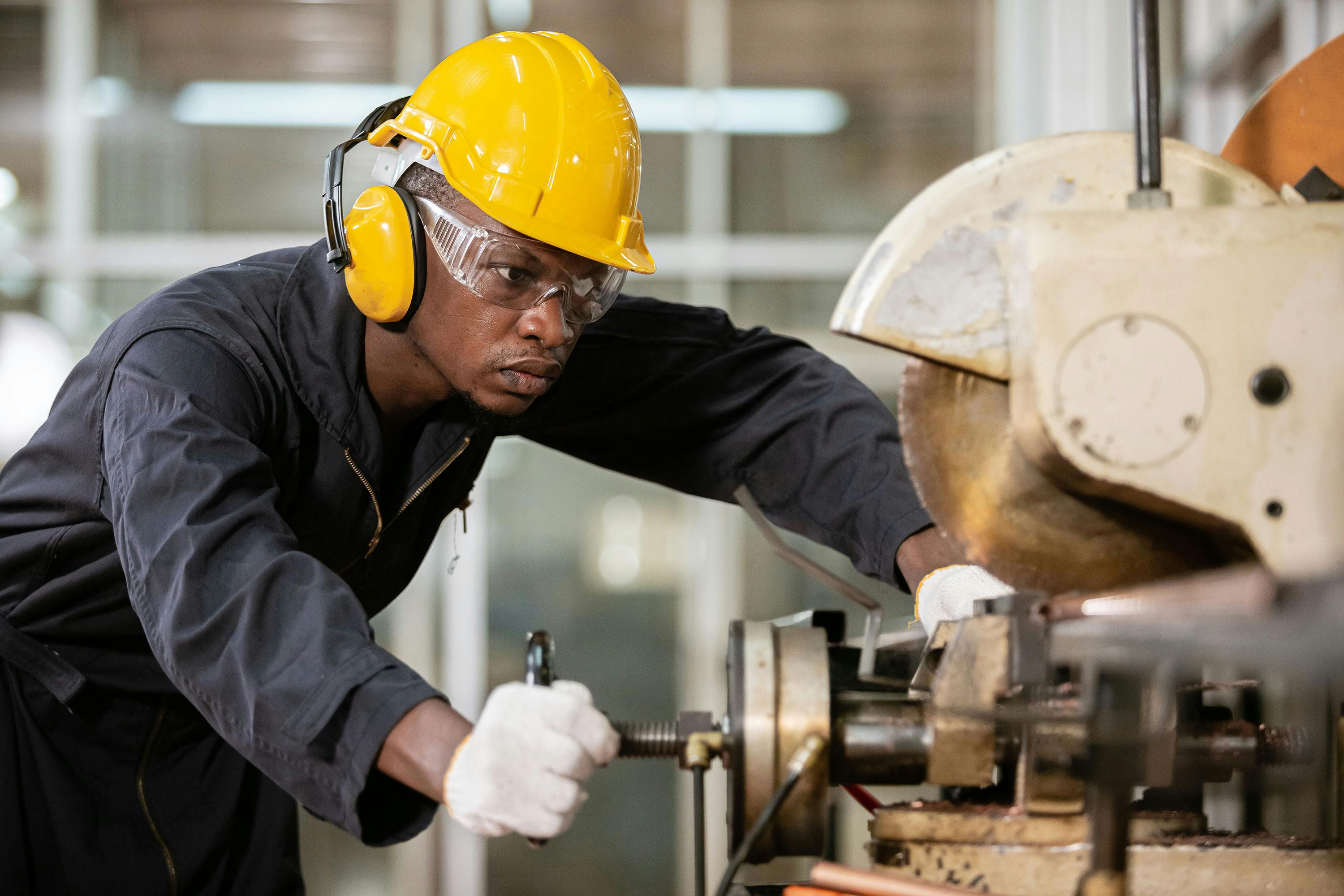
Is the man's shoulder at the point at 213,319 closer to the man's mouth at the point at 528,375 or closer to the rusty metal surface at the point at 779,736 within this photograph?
the man's mouth at the point at 528,375

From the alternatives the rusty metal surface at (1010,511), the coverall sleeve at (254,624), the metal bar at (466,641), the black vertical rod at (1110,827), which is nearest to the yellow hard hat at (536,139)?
the coverall sleeve at (254,624)

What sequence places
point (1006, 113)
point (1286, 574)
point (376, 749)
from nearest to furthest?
point (1286, 574)
point (376, 749)
point (1006, 113)

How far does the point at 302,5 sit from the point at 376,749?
13.0 ft

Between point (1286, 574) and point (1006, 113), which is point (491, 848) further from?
point (1286, 574)

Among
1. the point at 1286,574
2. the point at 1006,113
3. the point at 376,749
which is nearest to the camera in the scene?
the point at 1286,574

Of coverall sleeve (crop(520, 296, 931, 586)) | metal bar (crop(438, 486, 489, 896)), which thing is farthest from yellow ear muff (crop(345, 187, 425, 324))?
metal bar (crop(438, 486, 489, 896))

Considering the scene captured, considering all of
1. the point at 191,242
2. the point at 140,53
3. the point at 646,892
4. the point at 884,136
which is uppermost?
the point at 140,53

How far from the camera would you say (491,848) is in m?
3.93

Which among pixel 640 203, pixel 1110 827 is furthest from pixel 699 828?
pixel 640 203

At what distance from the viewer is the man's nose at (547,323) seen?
4.61 feet

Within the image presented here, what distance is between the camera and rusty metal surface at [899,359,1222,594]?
0.89 m

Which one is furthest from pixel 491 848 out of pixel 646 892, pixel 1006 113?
pixel 1006 113

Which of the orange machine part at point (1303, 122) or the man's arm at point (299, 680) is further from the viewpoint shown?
the orange machine part at point (1303, 122)

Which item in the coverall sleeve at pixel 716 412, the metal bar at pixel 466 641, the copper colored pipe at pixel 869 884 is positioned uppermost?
the coverall sleeve at pixel 716 412
